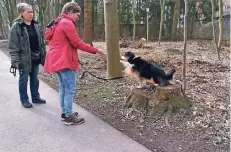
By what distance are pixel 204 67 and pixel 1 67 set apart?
6.82 m

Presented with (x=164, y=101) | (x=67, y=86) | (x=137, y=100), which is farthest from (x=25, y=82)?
(x=164, y=101)

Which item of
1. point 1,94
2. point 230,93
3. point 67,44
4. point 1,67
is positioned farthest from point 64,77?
point 1,67

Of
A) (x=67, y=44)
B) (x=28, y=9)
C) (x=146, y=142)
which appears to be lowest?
(x=146, y=142)

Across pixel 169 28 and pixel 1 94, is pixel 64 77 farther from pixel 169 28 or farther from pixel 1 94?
pixel 169 28

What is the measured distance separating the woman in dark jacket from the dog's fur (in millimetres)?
1627

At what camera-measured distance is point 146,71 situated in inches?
218

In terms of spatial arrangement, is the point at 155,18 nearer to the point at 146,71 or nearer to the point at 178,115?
the point at 146,71

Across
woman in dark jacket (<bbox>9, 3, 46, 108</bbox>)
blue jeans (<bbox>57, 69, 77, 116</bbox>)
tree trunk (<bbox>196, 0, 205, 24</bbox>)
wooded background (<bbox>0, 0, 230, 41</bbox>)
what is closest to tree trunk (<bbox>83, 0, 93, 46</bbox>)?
wooded background (<bbox>0, 0, 230, 41</bbox>)

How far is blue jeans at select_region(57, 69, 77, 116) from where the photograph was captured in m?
4.75

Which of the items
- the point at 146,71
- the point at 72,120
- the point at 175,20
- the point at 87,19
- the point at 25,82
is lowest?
the point at 72,120

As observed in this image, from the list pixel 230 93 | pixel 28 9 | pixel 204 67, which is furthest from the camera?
pixel 204 67

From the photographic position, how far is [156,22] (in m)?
24.9

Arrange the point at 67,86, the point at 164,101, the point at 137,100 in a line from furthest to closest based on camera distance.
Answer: the point at 137,100 → the point at 164,101 → the point at 67,86

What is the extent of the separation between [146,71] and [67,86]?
1453 mm
